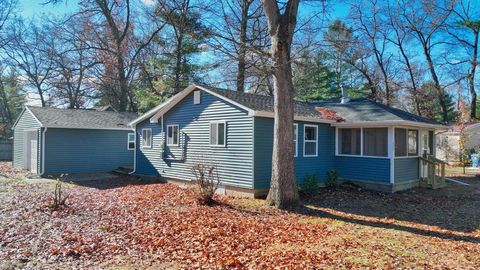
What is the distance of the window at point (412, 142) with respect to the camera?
562 inches

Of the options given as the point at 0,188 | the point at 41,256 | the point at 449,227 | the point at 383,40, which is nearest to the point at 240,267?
the point at 41,256

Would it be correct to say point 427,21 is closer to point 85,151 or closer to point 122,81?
point 122,81

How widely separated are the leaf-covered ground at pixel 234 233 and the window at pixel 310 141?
208cm

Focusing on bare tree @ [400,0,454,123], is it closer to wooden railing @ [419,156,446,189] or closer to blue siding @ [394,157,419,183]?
wooden railing @ [419,156,446,189]

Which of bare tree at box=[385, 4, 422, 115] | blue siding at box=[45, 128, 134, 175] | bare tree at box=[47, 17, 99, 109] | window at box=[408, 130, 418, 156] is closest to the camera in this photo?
window at box=[408, 130, 418, 156]

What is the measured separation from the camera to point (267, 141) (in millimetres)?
12023

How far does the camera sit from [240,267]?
5121mm

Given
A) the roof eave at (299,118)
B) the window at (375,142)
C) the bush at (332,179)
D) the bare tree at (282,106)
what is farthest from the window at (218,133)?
the window at (375,142)

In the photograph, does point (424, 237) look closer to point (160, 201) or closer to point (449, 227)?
point (449, 227)

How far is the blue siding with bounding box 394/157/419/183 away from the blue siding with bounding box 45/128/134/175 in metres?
14.4

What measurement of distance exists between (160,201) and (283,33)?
6258mm

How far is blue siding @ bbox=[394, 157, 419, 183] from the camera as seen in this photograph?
43.2 ft

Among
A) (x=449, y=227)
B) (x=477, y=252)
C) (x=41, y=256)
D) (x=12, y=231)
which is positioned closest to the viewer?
(x=41, y=256)

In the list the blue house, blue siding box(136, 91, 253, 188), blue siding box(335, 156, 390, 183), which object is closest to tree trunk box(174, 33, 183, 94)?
blue siding box(136, 91, 253, 188)
